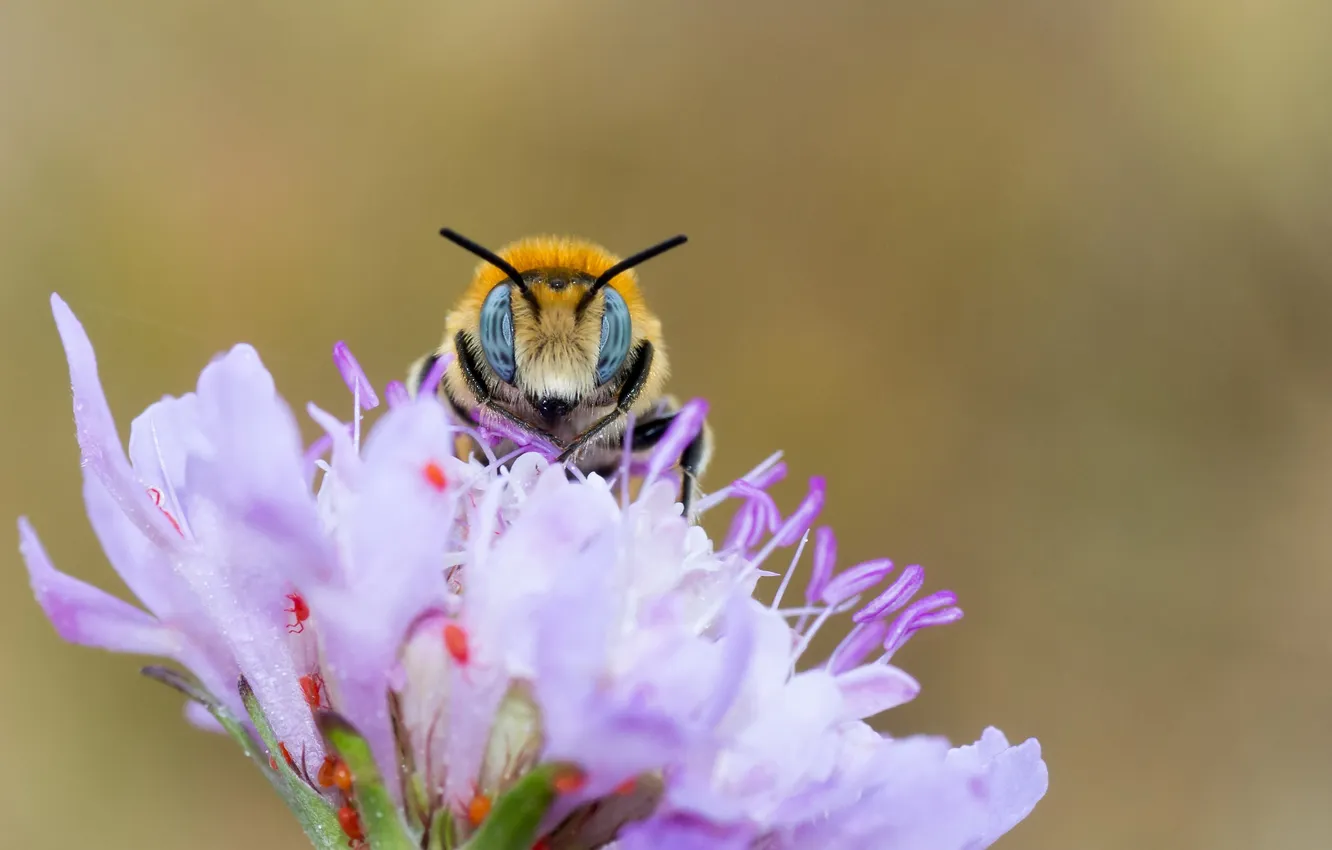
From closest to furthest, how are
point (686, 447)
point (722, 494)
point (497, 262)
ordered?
point (722, 494) < point (497, 262) < point (686, 447)

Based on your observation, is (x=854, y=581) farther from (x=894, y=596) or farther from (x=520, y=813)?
(x=520, y=813)

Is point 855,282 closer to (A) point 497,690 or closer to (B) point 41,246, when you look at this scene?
(B) point 41,246

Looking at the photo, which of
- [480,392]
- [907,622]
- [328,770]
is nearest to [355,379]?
[480,392]

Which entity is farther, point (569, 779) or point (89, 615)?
point (89, 615)

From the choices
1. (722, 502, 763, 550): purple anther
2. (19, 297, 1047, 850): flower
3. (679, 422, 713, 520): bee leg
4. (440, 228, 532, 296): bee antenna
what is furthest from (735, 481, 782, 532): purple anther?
(440, 228, 532, 296): bee antenna

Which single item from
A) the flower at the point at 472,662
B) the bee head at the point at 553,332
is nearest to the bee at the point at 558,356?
the bee head at the point at 553,332

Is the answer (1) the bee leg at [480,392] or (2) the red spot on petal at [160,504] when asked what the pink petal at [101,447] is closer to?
(2) the red spot on petal at [160,504]

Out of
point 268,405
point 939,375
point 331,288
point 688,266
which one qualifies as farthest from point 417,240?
point 268,405
